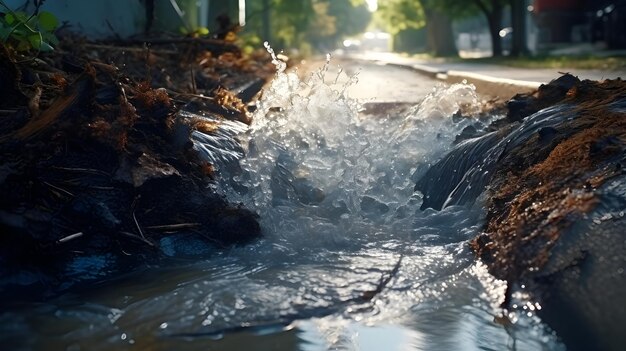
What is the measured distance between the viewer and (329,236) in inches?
204

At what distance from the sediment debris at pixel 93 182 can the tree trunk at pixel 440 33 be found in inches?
1540

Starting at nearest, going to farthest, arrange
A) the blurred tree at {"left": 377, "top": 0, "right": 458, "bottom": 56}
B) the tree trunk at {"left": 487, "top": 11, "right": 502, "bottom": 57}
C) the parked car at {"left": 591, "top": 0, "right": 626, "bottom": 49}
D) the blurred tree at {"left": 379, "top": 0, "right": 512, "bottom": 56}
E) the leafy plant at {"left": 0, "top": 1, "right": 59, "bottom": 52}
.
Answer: the leafy plant at {"left": 0, "top": 1, "right": 59, "bottom": 52} → the parked car at {"left": 591, "top": 0, "right": 626, "bottom": 49} → the tree trunk at {"left": 487, "top": 11, "right": 502, "bottom": 57} → the blurred tree at {"left": 379, "top": 0, "right": 512, "bottom": 56} → the blurred tree at {"left": 377, "top": 0, "right": 458, "bottom": 56}

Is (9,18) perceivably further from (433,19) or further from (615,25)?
(433,19)

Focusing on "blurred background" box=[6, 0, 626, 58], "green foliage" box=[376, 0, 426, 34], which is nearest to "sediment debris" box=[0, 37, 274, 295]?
"blurred background" box=[6, 0, 626, 58]

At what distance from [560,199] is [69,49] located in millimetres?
5514


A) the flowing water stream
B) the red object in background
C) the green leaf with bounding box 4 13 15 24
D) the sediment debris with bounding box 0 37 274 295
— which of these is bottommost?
the flowing water stream

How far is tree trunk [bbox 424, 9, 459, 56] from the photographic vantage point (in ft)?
144

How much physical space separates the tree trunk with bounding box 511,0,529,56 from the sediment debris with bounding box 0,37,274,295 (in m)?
25.5

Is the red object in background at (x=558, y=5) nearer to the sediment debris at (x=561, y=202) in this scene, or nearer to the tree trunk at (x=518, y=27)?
the tree trunk at (x=518, y=27)

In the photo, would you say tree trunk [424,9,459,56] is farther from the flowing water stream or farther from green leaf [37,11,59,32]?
green leaf [37,11,59,32]

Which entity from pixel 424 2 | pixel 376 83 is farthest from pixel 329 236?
pixel 424 2

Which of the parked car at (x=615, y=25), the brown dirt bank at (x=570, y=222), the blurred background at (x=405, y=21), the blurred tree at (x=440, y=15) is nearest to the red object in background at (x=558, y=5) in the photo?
the blurred background at (x=405, y=21)

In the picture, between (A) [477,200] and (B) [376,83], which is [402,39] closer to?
(B) [376,83]

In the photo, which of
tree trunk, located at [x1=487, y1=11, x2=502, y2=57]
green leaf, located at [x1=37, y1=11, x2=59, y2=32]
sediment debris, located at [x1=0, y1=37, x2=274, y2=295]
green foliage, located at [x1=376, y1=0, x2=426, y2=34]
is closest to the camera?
sediment debris, located at [x1=0, y1=37, x2=274, y2=295]
